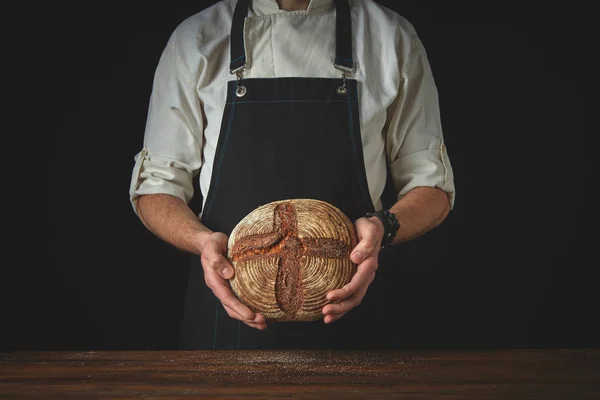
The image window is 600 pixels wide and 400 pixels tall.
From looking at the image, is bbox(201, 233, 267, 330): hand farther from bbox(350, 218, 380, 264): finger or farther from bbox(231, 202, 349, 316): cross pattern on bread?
bbox(350, 218, 380, 264): finger

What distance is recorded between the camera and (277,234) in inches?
70.7

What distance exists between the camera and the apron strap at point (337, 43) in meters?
2.19

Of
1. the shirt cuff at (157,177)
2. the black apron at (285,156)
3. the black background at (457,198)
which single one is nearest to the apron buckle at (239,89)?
the black apron at (285,156)

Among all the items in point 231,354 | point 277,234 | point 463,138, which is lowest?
point 231,354

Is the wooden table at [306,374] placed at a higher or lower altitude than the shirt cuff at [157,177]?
lower

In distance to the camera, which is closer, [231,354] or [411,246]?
[231,354]

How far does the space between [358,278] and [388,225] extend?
21 cm

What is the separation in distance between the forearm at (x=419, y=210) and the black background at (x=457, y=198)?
2.61 ft

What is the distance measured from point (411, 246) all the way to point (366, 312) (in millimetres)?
955

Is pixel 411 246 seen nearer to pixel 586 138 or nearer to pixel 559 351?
pixel 586 138

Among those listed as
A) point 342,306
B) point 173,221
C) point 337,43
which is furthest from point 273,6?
point 342,306

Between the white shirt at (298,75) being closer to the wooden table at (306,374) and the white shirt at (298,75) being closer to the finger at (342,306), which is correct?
the finger at (342,306)

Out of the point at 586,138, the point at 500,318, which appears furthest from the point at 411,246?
the point at 586,138

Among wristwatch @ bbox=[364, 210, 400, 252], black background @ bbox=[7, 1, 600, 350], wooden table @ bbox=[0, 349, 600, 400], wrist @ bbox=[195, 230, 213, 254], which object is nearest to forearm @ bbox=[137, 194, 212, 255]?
wrist @ bbox=[195, 230, 213, 254]
